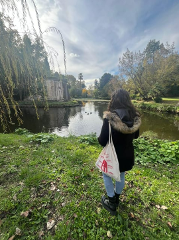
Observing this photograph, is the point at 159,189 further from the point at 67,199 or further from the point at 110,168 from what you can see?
the point at 67,199

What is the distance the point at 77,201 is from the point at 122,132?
4.68 ft

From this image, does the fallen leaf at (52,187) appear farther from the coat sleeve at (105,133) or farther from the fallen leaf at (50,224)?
the coat sleeve at (105,133)

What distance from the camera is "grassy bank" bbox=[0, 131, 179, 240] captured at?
1362 millimetres

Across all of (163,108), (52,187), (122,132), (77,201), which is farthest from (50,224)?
(163,108)

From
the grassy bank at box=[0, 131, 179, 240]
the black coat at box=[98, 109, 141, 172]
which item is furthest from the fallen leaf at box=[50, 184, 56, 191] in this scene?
the black coat at box=[98, 109, 141, 172]

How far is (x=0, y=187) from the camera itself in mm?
1928

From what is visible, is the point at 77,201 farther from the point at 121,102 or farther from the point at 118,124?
the point at 121,102

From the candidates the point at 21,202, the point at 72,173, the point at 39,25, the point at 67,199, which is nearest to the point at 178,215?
the point at 67,199

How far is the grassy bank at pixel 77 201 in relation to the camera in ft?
4.47

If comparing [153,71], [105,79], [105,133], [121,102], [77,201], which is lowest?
[77,201]

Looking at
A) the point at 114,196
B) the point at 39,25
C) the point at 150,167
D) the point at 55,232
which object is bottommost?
the point at 150,167

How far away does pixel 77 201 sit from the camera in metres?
1.76

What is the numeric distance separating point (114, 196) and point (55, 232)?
2.86 feet

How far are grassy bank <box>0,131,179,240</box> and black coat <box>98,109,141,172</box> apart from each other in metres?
0.81
